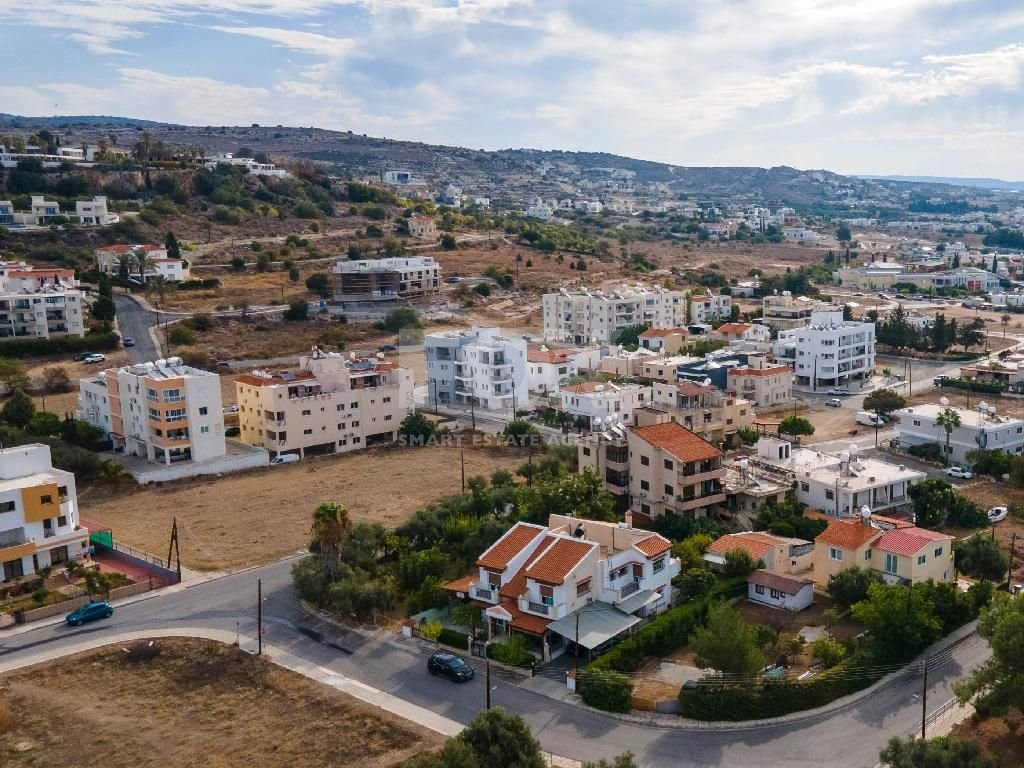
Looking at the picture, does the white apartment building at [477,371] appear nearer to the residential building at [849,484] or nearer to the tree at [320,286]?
the residential building at [849,484]

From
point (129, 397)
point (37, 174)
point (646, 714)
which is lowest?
point (646, 714)

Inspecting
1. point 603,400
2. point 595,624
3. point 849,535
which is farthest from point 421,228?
point 595,624

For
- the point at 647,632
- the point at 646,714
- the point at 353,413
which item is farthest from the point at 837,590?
the point at 353,413

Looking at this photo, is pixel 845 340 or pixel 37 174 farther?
pixel 37 174

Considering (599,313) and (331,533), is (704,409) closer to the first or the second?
(331,533)

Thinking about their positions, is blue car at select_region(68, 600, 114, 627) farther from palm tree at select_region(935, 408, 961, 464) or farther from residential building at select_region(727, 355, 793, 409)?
residential building at select_region(727, 355, 793, 409)

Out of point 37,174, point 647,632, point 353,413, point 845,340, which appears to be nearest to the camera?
point 647,632

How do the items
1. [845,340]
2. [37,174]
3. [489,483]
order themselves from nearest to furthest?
[489,483] < [845,340] < [37,174]

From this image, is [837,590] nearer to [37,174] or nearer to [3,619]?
[3,619]
